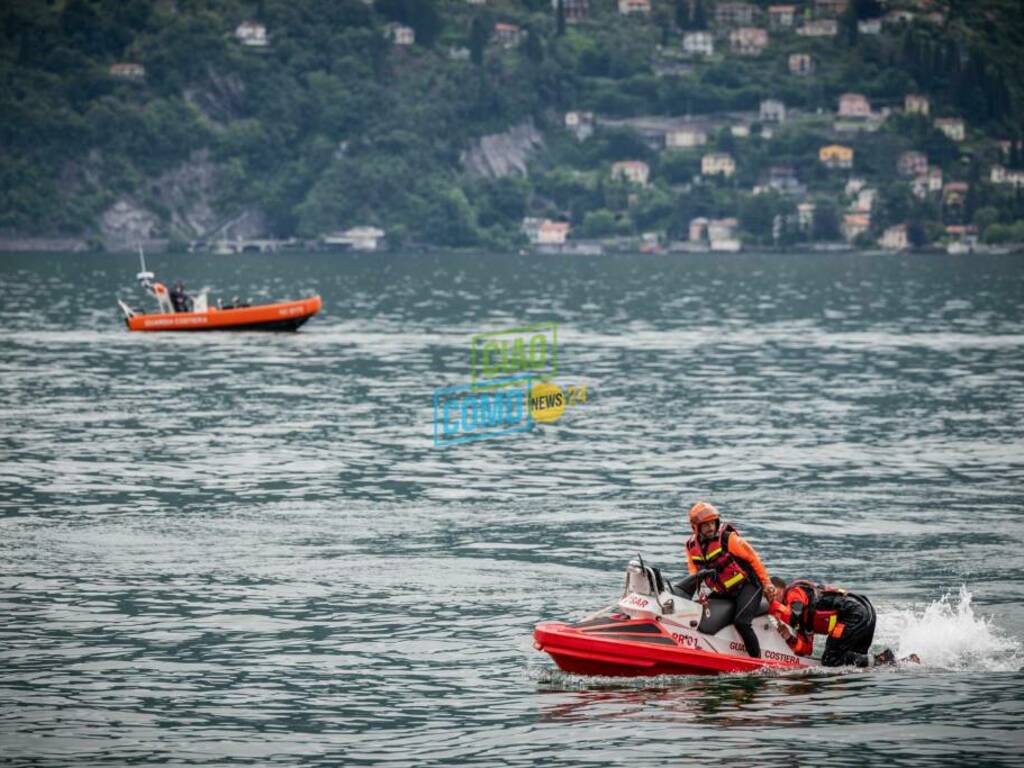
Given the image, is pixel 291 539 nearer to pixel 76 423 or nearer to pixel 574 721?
pixel 574 721

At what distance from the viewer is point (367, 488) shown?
139 ft

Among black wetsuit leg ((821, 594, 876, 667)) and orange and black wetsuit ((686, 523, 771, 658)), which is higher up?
orange and black wetsuit ((686, 523, 771, 658))

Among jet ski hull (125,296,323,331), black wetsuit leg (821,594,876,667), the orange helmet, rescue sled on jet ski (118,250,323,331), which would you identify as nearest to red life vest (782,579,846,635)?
black wetsuit leg (821,594,876,667)

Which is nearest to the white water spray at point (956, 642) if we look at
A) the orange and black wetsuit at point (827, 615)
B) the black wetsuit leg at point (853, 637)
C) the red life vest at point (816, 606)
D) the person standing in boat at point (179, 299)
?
the black wetsuit leg at point (853, 637)

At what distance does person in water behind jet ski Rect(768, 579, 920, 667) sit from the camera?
2588 cm

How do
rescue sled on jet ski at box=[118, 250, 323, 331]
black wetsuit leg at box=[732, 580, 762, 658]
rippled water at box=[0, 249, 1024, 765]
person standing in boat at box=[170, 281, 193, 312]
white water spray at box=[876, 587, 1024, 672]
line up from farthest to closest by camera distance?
person standing in boat at box=[170, 281, 193, 312]
rescue sled on jet ski at box=[118, 250, 323, 331]
white water spray at box=[876, 587, 1024, 672]
black wetsuit leg at box=[732, 580, 762, 658]
rippled water at box=[0, 249, 1024, 765]

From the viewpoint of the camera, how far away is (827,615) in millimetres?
25953

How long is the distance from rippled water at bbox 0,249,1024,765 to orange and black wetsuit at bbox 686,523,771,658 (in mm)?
1141

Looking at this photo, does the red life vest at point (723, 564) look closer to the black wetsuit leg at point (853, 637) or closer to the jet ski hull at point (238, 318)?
the black wetsuit leg at point (853, 637)

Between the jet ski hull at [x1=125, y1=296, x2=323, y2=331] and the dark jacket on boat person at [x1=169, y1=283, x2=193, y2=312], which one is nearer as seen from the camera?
the jet ski hull at [x1=125, y1=296, x2=323, y2=331]

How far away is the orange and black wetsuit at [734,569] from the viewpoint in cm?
2522

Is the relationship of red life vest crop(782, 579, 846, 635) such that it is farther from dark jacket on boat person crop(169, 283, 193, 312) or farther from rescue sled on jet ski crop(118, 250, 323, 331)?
dark jacket on boat person crop(169, 283, 193, 312)

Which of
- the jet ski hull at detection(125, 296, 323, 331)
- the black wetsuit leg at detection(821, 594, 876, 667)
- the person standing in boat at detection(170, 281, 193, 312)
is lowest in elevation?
the black wetsuit leg at detection(821, 594, 876, 667)

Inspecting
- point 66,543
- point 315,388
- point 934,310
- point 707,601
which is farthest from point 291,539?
point 934,310
